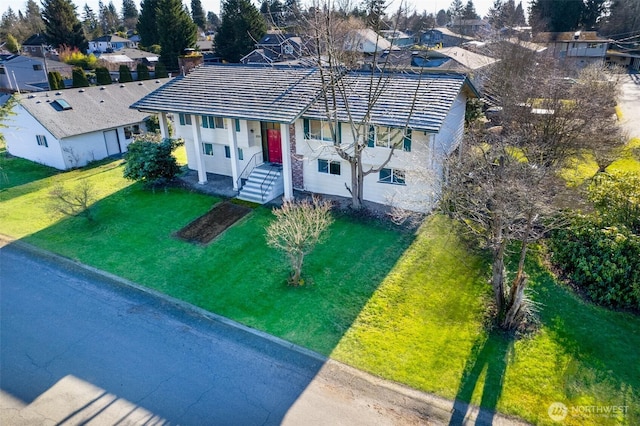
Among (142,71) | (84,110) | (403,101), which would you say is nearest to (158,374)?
(403,101)

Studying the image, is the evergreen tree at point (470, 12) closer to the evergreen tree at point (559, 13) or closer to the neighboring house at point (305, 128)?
the evergreen tree at point (559, 13)

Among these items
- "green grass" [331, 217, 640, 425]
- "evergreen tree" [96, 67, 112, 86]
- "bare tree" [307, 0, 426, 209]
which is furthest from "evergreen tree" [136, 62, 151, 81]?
"green grass" [331, 217, 640, 425]

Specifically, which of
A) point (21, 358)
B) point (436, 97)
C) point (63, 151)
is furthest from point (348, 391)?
point (63, 151)

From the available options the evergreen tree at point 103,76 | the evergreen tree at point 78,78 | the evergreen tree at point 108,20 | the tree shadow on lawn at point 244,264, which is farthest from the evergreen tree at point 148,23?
the tree shadow on lawn at point 244,264

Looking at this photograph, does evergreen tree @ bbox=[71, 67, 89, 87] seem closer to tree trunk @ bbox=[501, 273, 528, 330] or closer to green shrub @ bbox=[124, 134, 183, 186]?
green shrub @ bbox=[124, 134, 183, 186]

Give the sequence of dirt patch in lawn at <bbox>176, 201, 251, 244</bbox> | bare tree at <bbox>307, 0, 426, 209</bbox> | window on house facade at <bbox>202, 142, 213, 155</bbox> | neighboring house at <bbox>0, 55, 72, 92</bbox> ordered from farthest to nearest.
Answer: neighboring house at <bbox>0, 55, 72, 92</bbox> → window on house facade at <bbox>202, 142, 213, 155</bbox> → dirt patch in lawn at <bbox>176, 201, 251, 244</bbox> → bare tree at <bbox>307, 0, 426, 209</bbox>

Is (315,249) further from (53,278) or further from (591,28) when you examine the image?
(591,28)

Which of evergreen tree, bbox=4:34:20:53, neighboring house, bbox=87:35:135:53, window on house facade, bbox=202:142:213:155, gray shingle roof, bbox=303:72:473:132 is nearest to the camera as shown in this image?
gray shingle roof, bbox=303:72:473:132
